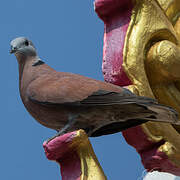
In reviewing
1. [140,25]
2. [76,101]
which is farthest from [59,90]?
[140,25]

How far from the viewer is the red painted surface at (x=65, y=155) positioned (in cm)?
79

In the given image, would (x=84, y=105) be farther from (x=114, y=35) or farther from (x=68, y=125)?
(x=114, y=35)

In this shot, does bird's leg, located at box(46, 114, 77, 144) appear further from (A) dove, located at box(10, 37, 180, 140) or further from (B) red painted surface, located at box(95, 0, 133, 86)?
(B) red painted surface, located at box(95, 0, 133, 86)

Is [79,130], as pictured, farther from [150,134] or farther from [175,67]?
[175,67]

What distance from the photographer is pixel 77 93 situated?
81 centimetres

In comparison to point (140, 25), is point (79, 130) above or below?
below

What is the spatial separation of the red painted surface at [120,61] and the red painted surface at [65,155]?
0.16m

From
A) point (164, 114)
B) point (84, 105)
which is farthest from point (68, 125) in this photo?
point (164, 114)

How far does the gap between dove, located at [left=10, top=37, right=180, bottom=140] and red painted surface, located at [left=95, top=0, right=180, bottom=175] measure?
8 centimetres

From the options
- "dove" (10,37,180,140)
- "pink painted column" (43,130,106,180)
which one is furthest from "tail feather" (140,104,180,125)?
"pink painted column" (43,130,106,180)

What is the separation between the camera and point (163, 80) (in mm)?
1021

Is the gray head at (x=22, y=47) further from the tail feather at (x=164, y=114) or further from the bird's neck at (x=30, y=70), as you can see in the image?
the tail feather at (x=164, y=114)

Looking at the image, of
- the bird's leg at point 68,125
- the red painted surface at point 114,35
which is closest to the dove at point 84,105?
the bird's leg at point 68,125

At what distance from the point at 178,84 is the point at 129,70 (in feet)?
0.56
